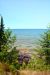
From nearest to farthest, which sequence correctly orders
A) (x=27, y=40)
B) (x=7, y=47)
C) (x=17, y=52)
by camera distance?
1. (x=17, y=52)
2. (x=7, y=47)
3. (x=27, y=40)

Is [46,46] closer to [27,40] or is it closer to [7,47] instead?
[7,47]

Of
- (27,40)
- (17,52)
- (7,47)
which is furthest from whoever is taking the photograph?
(27,40)

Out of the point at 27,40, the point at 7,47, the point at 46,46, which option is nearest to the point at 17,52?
the point at 7,47

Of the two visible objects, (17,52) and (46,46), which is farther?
(46,46)

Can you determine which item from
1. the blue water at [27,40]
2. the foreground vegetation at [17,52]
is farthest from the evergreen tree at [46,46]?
the blue water at [27,40]

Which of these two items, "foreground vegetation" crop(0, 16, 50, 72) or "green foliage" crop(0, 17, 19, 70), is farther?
"foreground vegetation" crop(0, 16, 50, 72)

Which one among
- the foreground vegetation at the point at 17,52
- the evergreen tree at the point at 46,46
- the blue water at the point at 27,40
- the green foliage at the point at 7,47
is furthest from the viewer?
the blue water at the point at 27,40

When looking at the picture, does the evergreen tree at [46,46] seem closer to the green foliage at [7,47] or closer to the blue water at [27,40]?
the blue water at [27,40]

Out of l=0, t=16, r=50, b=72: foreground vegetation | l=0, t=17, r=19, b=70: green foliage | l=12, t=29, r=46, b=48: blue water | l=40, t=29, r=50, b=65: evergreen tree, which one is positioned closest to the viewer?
l=0, t=17, r=19, b=70: green foliage

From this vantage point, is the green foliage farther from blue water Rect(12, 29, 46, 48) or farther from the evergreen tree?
the evergreen tree

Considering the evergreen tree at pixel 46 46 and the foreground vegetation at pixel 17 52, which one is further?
the evergreen tree at pixel 46 46

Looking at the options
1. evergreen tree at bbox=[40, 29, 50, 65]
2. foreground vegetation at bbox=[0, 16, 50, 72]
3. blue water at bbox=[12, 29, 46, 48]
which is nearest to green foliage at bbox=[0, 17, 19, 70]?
foreground vegetation at bbox=[0, 16, 50, 72]

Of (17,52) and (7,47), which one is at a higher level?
(7,47)

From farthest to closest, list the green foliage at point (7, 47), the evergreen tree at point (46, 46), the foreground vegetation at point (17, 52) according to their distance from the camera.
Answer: the evergreen tree at point (46, 46)
the foreground vegetation at point (17, 52)
the green foliage at point (7, 47)
